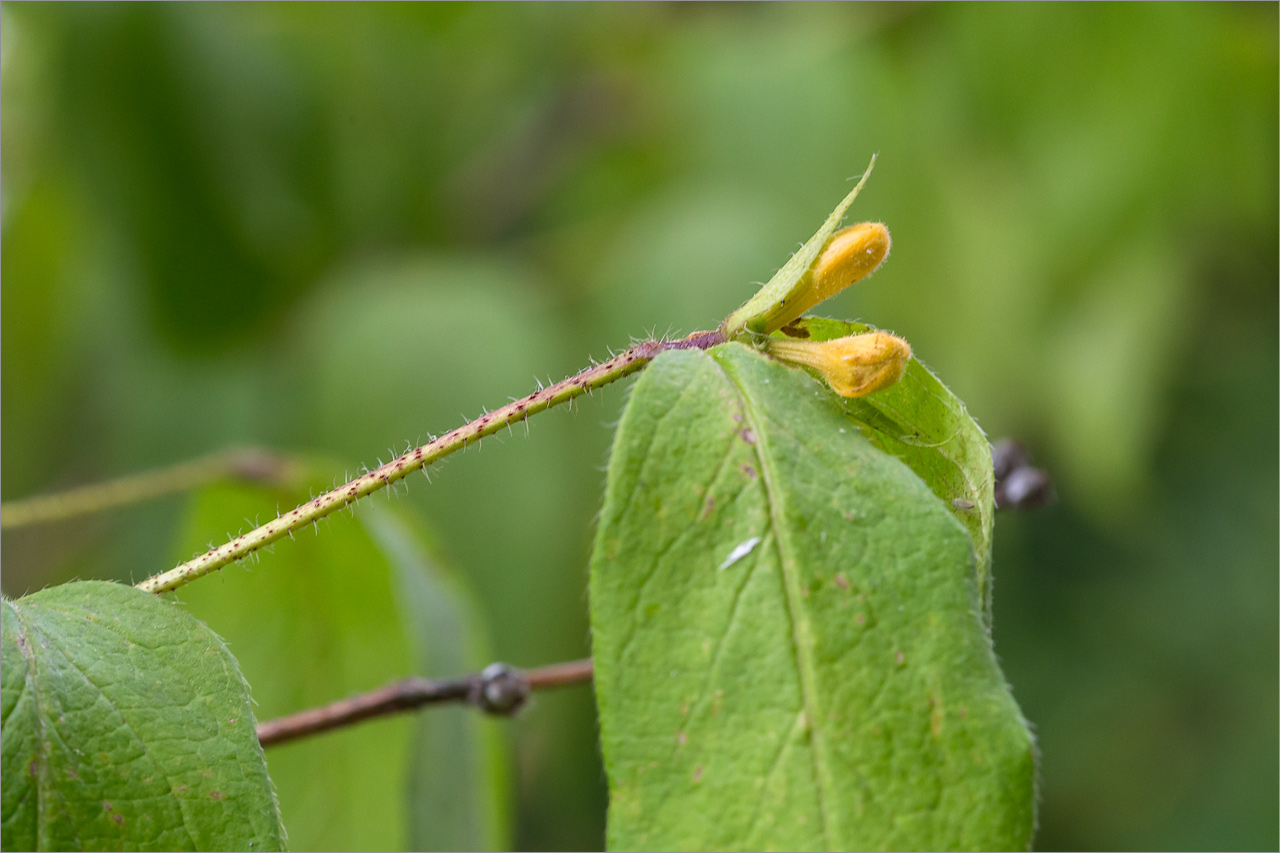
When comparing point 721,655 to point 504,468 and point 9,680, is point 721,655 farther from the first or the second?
point 504,468

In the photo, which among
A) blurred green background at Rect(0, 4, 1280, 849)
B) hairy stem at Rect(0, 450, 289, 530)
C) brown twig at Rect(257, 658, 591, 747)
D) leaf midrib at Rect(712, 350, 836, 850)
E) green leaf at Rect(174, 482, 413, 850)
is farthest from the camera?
blurred green background at Rect(0, 4, 1280, 849)

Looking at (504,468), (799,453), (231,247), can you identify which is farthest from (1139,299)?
(799,453)

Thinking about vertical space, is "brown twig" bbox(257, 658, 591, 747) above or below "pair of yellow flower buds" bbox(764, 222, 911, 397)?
below

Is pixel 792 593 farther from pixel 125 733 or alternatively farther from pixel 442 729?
pixel 442 729

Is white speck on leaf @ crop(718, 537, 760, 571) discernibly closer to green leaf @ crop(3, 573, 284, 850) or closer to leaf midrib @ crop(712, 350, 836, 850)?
leaf midrib @ crop(712, 350, 836, 850)

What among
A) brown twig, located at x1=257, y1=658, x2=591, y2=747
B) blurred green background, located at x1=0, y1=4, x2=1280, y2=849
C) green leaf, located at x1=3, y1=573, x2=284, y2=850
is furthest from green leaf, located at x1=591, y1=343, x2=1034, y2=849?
blurred green background, located at x1=0, y1=4, x2=1280, y2=849
